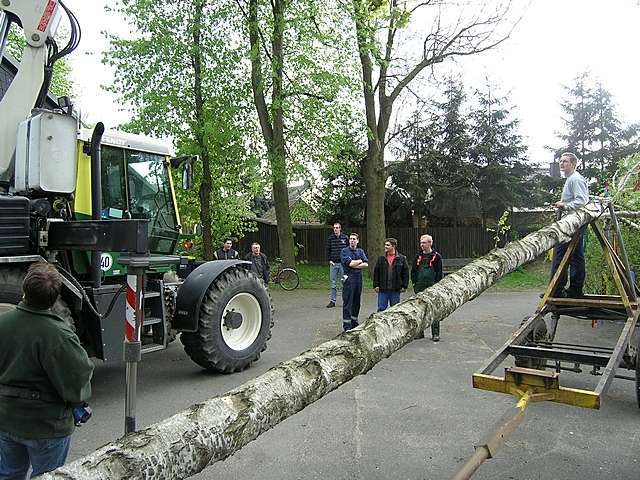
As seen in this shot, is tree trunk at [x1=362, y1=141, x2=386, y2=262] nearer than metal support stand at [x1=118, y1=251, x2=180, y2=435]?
No

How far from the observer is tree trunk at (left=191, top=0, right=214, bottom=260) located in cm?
1677

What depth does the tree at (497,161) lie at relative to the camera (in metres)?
22.5

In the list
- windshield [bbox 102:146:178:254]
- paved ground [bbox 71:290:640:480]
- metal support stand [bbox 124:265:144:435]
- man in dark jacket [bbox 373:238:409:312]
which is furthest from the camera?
man in dark jacket [bbox 373:238:409:312]

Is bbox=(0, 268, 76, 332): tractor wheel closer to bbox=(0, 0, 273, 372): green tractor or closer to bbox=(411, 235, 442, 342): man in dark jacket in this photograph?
bbox=(0, 0, 273, 372): green tractor

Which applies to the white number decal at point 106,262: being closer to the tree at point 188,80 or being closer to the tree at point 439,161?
the tree at point 188,80

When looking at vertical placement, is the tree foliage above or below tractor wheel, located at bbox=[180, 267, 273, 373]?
above

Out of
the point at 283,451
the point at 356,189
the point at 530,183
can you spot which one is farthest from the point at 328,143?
the point at 283,451

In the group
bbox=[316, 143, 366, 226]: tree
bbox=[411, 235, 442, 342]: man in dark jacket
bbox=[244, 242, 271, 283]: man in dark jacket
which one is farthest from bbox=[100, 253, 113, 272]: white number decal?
bbox=[316, 143, 366, 226]: tree

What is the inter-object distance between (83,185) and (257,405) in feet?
15.1

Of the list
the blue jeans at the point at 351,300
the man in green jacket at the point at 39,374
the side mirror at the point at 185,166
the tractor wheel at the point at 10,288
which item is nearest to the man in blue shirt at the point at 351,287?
the blue jeans at the point at 351,300

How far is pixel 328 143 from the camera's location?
60.6ft

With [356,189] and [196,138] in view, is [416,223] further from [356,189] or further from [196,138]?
[196,138]

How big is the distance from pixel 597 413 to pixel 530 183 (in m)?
18.8

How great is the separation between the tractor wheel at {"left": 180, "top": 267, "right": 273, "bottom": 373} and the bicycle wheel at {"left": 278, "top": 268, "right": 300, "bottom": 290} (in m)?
9.82
